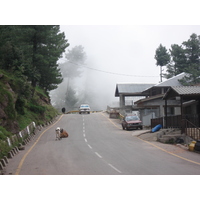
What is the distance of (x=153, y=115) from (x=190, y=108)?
574 inches

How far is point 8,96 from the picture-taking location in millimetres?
24188

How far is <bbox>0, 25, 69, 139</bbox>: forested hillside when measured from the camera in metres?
24.3

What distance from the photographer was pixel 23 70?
3191 centimetres

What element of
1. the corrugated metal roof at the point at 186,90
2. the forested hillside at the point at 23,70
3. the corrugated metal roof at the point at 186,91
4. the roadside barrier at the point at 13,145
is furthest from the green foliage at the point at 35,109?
the corrugated metal roof at the point at 186,90

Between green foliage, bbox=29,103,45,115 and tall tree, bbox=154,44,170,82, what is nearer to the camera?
green foliage, bbox=29,103,45,115

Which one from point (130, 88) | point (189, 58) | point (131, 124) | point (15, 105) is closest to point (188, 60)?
point (189, 58)

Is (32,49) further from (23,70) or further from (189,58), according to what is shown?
(189,58)

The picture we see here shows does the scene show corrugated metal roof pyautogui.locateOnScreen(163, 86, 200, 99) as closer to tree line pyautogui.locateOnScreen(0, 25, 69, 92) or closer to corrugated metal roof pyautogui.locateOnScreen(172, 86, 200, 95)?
corrugated metal roof pyautogui.locateOnScreen(172, 86, 200, 95)

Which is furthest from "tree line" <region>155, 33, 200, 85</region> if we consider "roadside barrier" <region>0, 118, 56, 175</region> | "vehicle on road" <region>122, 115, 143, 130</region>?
"roadside barrier" <region>0, 118, 56, 175</region>

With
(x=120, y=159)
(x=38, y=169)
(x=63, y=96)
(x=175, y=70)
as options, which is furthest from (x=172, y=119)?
(x=63, y=96)

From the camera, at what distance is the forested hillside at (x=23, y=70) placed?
2427cm

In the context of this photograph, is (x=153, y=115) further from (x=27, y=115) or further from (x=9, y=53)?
(x=9, y=53)

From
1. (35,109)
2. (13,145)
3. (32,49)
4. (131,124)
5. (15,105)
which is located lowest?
(13,145)

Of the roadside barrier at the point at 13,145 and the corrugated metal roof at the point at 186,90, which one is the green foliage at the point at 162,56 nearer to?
the corrugated metal roof at the point at 186,90
